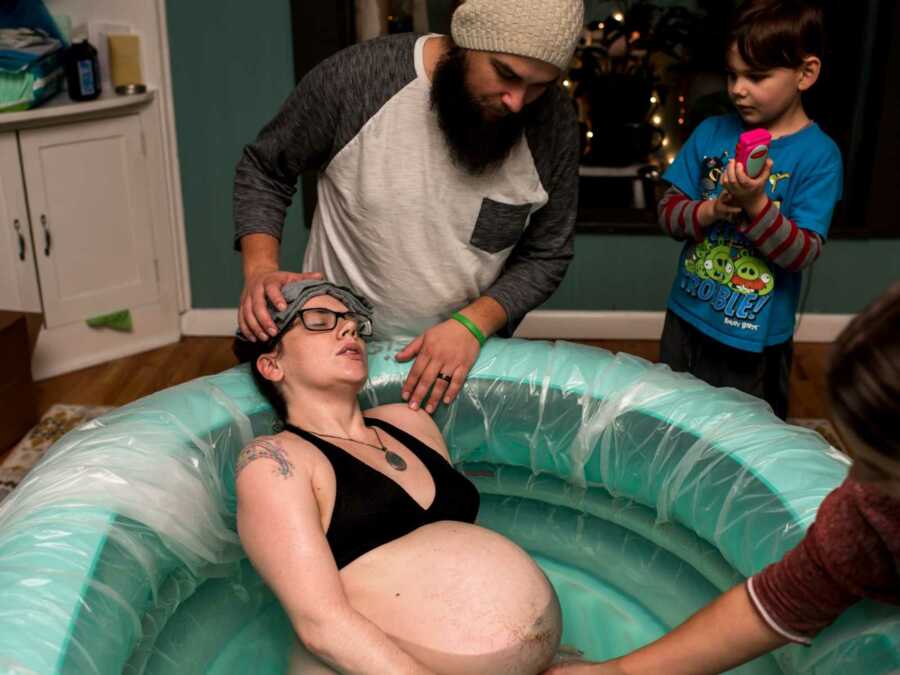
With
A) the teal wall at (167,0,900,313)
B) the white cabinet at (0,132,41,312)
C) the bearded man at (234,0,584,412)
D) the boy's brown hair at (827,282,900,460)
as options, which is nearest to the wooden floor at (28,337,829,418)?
the teal wall at (167,0,900,313)

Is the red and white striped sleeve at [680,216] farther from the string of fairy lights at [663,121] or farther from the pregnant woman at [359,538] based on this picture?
the string of fairy lights at [663,121]

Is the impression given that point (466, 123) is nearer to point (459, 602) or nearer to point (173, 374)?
point (459, 602)

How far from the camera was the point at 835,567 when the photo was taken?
3.60ft

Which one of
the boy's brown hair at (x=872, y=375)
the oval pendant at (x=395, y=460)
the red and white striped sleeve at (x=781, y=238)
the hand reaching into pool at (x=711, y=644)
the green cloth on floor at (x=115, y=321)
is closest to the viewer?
the boy's brown hair at (x=872, y=375)

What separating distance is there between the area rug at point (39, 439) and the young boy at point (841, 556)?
1785 mm

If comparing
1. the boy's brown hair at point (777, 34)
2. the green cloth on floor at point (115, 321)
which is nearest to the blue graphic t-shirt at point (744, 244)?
the boy's brown hair at point (777, 34)

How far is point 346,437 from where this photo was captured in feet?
5.67

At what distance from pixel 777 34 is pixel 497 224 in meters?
0.67

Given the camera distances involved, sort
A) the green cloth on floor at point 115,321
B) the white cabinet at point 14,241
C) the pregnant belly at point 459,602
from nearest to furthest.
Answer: the pregnant belly at point 459,602 → the white cabinet at point 14,241 → the green cloth on floor at point 115,321

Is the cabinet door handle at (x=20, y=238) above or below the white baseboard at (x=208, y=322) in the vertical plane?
above

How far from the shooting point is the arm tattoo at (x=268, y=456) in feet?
4.93

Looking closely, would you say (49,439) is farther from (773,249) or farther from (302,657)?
(773,249)

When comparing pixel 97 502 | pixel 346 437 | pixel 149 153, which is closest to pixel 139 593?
pixel 97 502

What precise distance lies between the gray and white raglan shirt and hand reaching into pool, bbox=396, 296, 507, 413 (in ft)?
0.15
